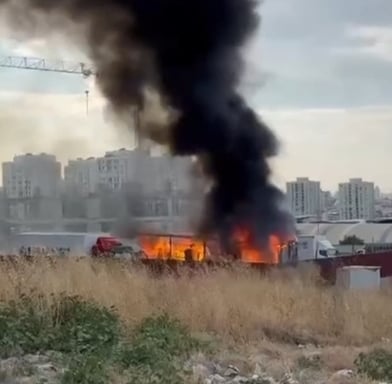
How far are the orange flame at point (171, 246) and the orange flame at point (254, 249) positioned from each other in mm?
1295

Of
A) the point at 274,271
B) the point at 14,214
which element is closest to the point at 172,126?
the point at 14,214

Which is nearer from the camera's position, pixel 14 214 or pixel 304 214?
pixel 14 214

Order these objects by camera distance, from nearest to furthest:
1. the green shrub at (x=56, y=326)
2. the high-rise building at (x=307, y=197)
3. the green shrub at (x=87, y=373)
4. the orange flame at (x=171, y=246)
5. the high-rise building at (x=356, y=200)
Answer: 1. the green shrub at (x=87, y=373)
2. the green shrub at (x=56, y=326)
3. the orange flame at (x=171, y=246)
4. the high-rise building at (x=307, y=197)
5. the high-rise building at (x=356, y=200)

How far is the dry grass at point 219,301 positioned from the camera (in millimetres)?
8609

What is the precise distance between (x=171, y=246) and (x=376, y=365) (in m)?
19.1

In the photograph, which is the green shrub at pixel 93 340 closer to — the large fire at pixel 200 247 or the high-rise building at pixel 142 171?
the large fire at pixel 200 247

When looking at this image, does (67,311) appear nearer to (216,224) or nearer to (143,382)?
(143,382)

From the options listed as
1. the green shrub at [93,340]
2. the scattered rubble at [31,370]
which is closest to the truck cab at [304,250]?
the green shrub at [93,340]

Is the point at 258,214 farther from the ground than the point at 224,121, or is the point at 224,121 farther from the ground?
the point at 224,121

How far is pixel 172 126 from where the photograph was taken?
27781 millimetres

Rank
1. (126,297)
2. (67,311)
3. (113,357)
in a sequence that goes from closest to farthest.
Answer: (113,357) → (67,311) → (126,297)

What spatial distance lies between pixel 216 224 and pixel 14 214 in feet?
38.9

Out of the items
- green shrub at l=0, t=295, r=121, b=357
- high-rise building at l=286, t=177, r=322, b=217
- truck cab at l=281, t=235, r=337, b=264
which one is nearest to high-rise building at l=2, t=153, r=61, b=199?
truck cab at l=281, t=235, r=337, b=264

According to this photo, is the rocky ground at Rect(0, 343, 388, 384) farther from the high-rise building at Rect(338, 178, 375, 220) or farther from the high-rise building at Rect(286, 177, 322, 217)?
the high-rise building at Rect(338, 178, 375, 220)
